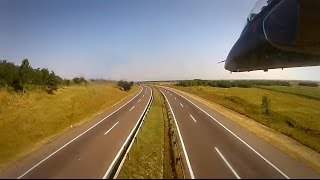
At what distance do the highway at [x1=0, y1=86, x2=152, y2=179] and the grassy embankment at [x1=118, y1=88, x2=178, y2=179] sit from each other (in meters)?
0.86

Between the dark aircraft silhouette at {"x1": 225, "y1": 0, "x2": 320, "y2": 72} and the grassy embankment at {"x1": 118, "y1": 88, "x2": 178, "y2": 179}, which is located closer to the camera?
the dark aircraft silhouette at {"x1": 225, "y1": 0, "x2": 320, "y2": 72}

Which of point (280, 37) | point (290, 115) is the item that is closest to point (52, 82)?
point (290, 115)

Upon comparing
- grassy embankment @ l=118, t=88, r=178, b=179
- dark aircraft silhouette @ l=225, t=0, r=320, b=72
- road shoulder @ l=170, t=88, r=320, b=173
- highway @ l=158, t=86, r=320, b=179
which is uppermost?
dark aircraft silhouette @ l=225, t=0, r=320, b=72

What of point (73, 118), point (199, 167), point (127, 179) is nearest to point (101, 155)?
point (127, 179)

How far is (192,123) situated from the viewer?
31.2 meters

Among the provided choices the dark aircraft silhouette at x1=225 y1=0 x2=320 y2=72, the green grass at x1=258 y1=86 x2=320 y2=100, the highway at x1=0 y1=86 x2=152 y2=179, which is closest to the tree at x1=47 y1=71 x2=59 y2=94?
the highway at x1=0 y1=86 x2=152 y2=179

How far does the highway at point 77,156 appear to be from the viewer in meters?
14.6

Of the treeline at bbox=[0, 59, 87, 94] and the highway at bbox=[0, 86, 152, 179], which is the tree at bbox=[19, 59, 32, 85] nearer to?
the treeline at bbox=[0, 59, 87, 94]

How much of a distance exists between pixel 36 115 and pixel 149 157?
77.3 ft

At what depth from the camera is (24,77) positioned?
53.1 m

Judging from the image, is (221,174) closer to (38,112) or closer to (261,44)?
(261,44)

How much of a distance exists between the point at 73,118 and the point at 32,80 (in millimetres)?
22689

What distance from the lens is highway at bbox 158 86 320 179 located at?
14.3 metres

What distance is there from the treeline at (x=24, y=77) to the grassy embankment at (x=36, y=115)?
220 cm
